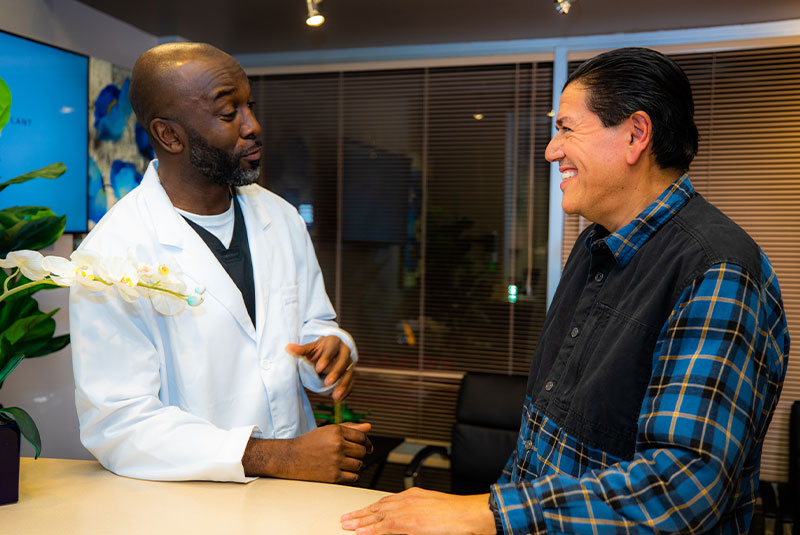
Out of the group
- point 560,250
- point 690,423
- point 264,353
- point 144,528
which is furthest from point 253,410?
point 560,250

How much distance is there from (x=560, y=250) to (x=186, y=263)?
272 cm

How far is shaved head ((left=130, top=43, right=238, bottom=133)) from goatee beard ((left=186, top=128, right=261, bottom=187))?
0.09 meters

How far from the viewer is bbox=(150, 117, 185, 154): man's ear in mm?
1804

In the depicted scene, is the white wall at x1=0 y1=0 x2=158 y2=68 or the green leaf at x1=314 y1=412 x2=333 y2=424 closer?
the white wall at x1=0 y1=0 x2=158 y2=68

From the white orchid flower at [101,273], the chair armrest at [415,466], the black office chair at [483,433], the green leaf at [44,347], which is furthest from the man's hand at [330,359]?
the black office chair at [483,433]

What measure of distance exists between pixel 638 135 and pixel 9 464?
1.44 metres

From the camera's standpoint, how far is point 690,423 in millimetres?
1015

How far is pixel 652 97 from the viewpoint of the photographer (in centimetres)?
128

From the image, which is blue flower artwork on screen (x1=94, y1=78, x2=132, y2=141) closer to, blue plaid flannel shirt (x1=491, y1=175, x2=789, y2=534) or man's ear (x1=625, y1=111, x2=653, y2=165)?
man's ear (x1=625, y1=111, x2=653, y2=165)

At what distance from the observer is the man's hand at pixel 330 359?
172cm

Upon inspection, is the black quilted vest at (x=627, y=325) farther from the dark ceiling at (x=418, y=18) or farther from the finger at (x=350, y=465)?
the dark ceiling at (x=418, y=18)

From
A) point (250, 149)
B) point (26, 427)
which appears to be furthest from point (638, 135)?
point (26, 427)

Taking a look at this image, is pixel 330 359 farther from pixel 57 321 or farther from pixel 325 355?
pixel 57 321

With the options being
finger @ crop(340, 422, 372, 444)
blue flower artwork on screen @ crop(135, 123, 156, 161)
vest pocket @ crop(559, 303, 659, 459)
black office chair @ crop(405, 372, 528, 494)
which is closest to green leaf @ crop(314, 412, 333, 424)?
black office chair @ crop(405, 372, 528, 494)
